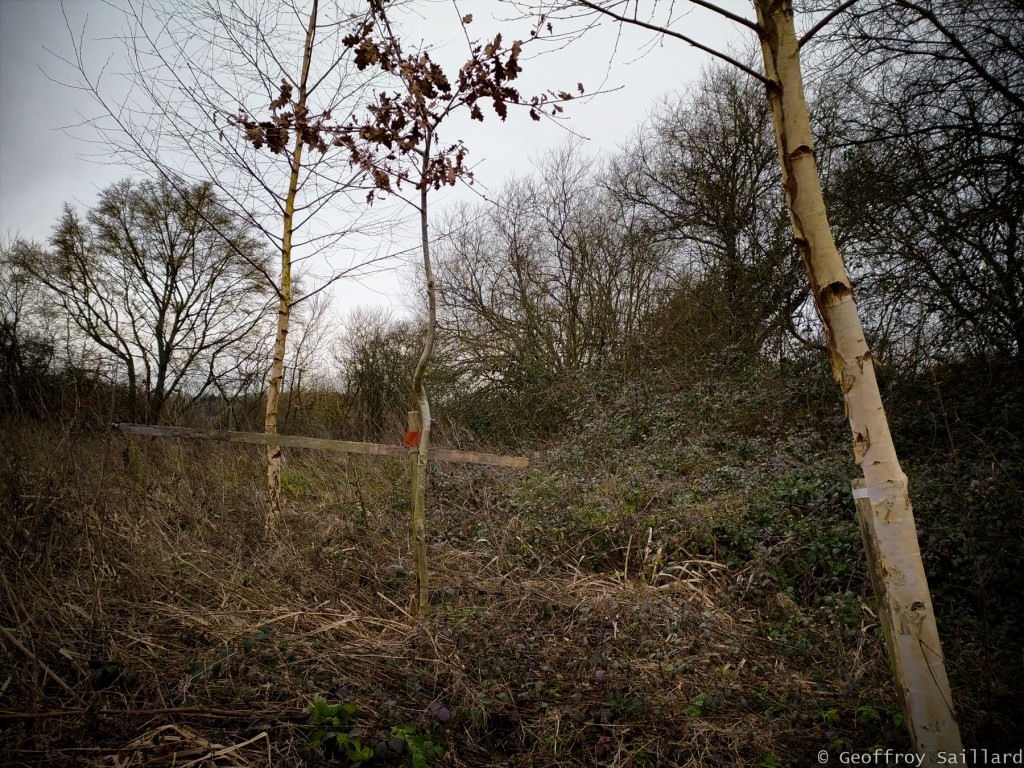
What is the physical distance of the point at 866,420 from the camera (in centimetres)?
198

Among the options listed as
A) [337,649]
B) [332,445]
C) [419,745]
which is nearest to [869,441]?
[419,745]

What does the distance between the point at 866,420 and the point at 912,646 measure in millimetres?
827

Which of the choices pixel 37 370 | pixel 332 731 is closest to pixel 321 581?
pixel 332 731

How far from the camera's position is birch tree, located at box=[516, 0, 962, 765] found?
73.6 inches

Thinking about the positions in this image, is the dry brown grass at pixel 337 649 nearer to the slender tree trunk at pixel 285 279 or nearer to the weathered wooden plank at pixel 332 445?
the weathered wooden plank at pixel 332 445

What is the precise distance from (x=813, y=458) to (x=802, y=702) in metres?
4.38

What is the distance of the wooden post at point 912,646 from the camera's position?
6.05 feet

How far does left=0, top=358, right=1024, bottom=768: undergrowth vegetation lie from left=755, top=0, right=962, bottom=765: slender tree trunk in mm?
402

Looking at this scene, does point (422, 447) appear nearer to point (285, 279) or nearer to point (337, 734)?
point (337, 734)

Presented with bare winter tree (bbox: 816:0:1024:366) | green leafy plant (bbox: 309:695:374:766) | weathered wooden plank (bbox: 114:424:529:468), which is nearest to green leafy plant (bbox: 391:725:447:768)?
green leafy plant (bbox: 309:695:374:766)

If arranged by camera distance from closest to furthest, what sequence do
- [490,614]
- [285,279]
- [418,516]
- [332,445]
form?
[418,516]
[490,614]
[332,445]
[285,279]

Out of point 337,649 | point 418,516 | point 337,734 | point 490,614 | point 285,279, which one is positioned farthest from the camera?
point 285,279

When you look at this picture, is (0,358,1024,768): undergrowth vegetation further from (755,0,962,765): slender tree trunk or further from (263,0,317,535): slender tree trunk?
(263,0,317,535): slender tree trunk

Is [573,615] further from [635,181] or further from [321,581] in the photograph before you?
[635,181]
